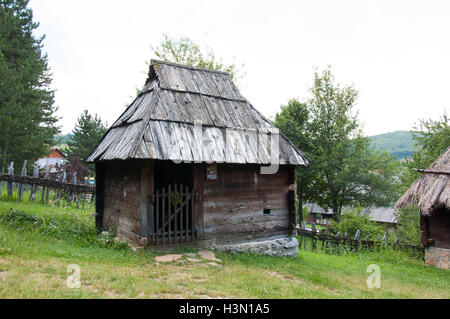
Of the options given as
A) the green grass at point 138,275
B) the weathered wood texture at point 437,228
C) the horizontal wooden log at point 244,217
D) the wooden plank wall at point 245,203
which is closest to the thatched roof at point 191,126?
the wooden plank wall at point 245,203

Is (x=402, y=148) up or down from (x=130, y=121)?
up

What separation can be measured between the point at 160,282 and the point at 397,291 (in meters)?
4.69

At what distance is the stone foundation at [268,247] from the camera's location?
8.44 metres

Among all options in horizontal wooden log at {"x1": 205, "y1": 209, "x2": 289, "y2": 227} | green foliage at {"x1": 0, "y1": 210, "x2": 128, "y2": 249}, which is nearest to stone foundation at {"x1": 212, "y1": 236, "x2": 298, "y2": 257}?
horizontal wooden log at {"x1": 205, "y1": 209, "x2": 289, "y2": 227}

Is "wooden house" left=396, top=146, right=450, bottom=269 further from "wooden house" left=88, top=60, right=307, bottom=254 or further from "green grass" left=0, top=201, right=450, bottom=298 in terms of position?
"wooden house" left=88, top=60, right=307, bottom=254

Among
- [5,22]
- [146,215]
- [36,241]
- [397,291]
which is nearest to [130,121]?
[146,215]

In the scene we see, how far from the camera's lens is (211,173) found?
8195mm

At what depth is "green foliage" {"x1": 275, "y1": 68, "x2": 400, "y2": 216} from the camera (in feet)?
83.3

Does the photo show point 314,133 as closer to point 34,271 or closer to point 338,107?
point 338,107

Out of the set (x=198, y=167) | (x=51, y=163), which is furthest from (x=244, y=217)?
(x=51, y=163)

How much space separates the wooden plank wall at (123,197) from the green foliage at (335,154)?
57.8 feet

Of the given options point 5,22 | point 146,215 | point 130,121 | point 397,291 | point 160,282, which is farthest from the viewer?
point 5,22
